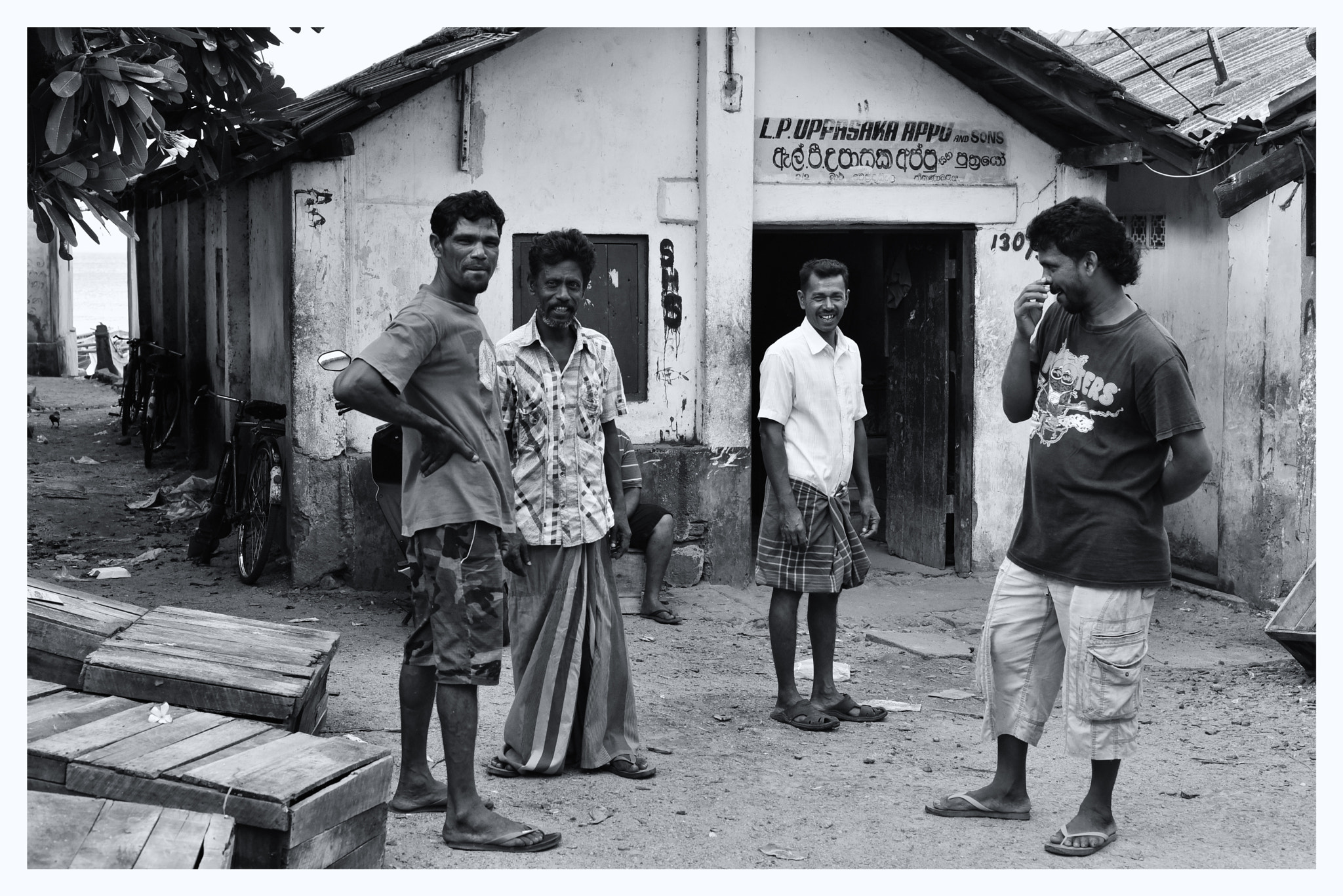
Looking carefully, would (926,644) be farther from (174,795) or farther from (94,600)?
(174,795)

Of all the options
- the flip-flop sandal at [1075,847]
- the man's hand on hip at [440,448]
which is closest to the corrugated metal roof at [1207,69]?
the flip-flop sandal at [1075,847]

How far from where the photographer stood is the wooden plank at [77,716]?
3969 mm

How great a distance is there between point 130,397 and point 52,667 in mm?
11399

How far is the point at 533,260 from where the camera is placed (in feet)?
16.5

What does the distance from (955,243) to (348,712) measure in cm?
545

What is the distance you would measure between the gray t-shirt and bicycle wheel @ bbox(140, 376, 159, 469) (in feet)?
32.9

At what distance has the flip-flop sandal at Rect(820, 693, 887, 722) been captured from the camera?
19.7 feet

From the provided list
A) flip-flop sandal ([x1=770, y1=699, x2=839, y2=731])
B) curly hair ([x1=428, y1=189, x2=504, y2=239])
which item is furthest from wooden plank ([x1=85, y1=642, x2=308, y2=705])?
flip-flop sandal ([x1=770, y1=699, x2=839, y2=731])

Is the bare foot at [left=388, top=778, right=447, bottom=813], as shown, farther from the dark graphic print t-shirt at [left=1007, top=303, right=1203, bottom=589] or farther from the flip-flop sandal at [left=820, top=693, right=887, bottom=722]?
the dark graphic print t-shirt at [left=1007, top=303, right=1203, bottom=589]

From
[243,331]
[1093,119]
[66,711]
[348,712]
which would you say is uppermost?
[1093,119]

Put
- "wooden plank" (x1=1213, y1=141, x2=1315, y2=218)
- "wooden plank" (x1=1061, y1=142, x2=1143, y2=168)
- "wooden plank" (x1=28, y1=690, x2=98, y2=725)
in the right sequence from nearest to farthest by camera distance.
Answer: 1. "wooden plank" (x1=28, y1=690, x2=98, y2=725)
2. "wooden plank" (x1=1213, y1=141, x2=1315, y2=218)
3. "wooden plank" (x1=1061, y1=142, x2=1143, y2=168)

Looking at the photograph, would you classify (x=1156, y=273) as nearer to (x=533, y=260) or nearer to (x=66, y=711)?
(x=533, y=260)

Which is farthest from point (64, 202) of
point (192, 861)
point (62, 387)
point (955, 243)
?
point (62, 387)

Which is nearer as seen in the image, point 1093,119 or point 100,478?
point 1093,119
